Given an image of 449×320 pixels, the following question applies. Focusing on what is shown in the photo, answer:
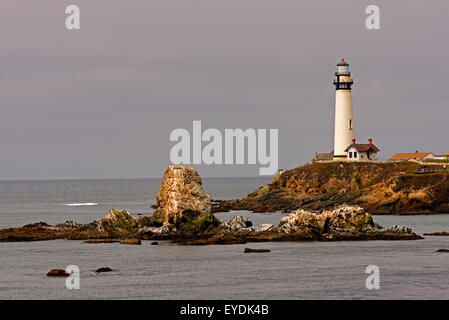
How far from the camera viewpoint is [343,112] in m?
137

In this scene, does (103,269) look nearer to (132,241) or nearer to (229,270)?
(229,270)

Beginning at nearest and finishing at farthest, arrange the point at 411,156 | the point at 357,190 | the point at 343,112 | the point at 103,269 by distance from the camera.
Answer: the point at 103,269 < the point at 357,190 < the point at 343,112 < the point at 411,156

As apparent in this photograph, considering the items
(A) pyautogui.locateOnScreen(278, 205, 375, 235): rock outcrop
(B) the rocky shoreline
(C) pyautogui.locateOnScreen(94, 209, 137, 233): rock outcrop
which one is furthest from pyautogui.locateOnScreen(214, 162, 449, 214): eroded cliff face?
(C) pyautogui.locateOnScreen(94, 209, 137, 233): rock outcrop

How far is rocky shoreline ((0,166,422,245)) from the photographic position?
79.6 m

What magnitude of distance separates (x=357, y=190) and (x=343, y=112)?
16.6 metres

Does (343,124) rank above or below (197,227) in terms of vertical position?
above

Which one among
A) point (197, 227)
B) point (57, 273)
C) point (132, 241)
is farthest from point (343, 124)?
point (57, 273)

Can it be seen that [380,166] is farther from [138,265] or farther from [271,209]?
[138,265]

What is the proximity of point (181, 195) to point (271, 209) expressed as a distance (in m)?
45.2

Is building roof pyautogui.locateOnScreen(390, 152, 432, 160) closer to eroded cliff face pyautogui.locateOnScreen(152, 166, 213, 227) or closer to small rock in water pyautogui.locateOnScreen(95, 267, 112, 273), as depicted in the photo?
eroded cliff face pyautogui.locateOnScreen(152, 166, 213, 227)

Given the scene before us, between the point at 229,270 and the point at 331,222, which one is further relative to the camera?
the point at 331,222
